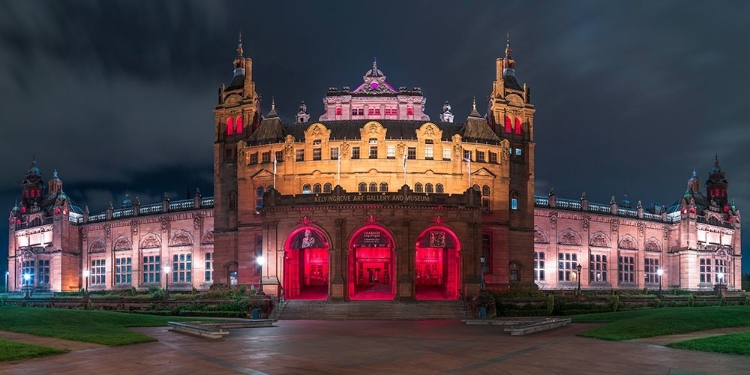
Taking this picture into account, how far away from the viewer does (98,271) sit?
100m

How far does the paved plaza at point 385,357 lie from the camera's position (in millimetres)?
23625

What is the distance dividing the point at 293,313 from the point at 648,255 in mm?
61364

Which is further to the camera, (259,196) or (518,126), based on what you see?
(518,126)

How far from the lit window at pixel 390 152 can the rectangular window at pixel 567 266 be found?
3007 centimetres

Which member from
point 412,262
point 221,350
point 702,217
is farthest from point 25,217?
point 702,217

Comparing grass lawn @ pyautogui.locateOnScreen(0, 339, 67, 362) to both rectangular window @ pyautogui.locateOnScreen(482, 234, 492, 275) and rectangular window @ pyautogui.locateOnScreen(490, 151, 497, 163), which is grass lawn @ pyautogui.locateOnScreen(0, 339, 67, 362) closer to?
rectangular window @ pyautogui.locateOnScreen(482, 234, 492, 275)

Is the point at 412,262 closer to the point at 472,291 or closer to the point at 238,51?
the point at 472,291

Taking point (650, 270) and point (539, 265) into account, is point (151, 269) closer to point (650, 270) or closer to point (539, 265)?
point (539, 265)

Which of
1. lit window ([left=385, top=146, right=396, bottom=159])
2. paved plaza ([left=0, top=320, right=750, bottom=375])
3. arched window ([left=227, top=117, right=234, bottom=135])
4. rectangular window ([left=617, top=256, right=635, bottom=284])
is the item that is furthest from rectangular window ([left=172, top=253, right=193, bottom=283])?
paved plaza ([left=0, top=320, right=750, bottom=375])

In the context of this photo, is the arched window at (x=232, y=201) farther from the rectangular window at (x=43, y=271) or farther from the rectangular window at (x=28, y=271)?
the rectangular window at (x=28, y=271)

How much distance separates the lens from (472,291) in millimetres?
60594

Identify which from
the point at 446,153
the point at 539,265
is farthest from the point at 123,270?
the point at 539,265

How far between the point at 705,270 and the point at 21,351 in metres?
93.6

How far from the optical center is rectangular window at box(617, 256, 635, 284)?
94375 millimetres
